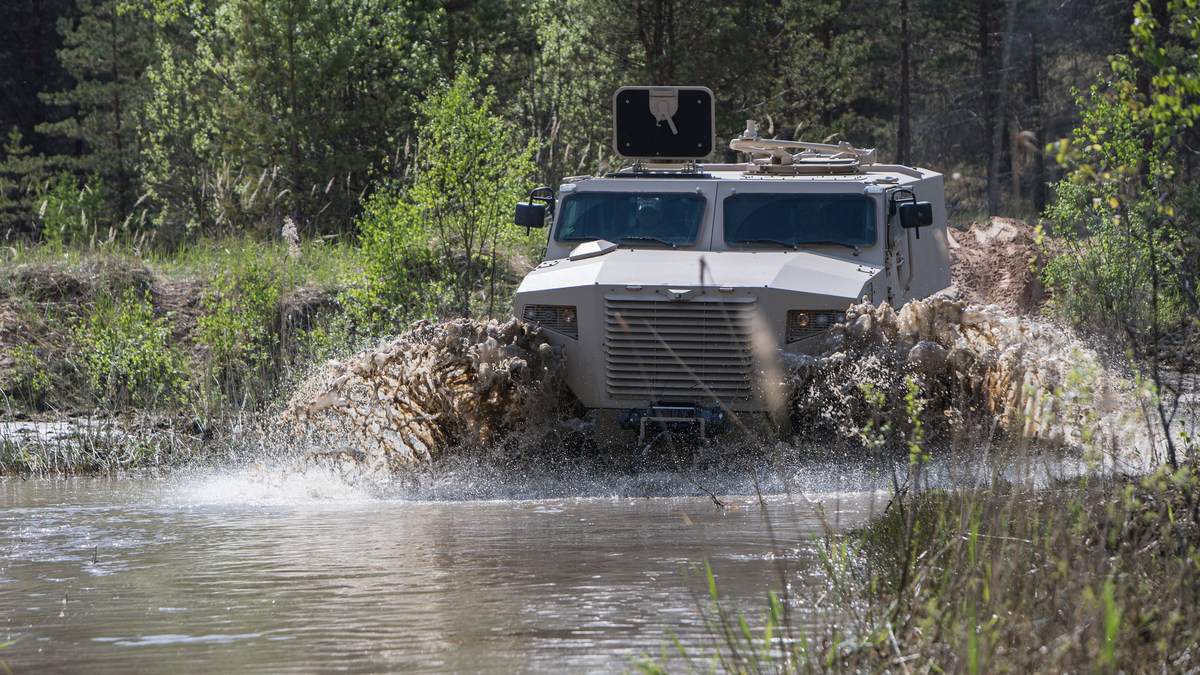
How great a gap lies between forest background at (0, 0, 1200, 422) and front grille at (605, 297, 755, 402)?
6.20ft

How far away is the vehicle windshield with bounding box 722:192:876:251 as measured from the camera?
902 cm

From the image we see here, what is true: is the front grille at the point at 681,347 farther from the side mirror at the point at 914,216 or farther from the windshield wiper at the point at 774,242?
the side mirror at the point at 914,216

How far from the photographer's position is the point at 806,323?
7914 millimetres

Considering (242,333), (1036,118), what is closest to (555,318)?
(242,333)

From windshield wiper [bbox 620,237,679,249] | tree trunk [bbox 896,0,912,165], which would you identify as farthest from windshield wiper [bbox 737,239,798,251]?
tree trunk [bbox 896,0,912,165]

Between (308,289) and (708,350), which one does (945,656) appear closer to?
(708,350)

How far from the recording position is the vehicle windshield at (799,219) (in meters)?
9.02

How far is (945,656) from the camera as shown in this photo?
3400 millimetres

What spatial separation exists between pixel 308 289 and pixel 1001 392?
28.9ft

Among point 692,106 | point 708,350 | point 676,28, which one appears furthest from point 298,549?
point 676,28

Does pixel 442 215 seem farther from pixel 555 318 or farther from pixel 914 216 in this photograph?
pixel 914 216

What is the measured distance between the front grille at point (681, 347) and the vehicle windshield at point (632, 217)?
1293 millimetres

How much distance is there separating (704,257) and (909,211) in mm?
3105

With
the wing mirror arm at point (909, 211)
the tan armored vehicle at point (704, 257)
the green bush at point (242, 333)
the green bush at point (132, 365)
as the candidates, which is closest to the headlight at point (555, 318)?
the tan armored vehicle at point (704, 257)
